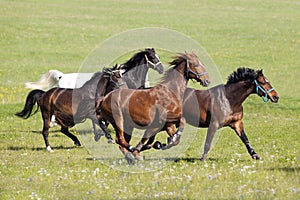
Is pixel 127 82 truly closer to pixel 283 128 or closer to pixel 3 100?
pixel 283 128

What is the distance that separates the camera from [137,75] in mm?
15211

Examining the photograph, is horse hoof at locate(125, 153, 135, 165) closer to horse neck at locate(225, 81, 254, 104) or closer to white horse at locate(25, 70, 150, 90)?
horse neck at locate(225, 81, 254, 104)

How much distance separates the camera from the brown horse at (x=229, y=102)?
13703 mm

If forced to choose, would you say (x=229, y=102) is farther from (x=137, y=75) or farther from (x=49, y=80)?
(x=49, y=80)

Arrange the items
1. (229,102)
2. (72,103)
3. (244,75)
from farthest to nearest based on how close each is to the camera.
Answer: (72,103), (244,75), (229,102)

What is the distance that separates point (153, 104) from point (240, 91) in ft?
7.59

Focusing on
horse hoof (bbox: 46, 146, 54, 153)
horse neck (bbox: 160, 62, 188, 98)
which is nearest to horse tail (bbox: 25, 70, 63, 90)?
horse hoof (bbox: 46, 146, 54, 153)

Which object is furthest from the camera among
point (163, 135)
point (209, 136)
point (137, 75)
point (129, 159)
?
point (163, 135)

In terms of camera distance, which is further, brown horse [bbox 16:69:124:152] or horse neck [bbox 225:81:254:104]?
brown horse [bbox 16:69:124:152]

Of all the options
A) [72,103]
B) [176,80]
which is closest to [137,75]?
[72,103]

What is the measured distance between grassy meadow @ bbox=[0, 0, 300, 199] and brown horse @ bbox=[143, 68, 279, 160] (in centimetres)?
66

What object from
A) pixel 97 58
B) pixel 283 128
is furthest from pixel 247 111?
pixel 97 58

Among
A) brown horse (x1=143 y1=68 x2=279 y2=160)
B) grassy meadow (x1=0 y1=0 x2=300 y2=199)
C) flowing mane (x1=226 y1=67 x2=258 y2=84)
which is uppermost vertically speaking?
flowing mane (x1=226 y1=67 x2=258 y2=84)

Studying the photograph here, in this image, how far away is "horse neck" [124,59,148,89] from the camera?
14977 millimetres
